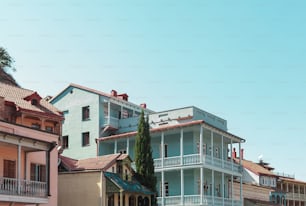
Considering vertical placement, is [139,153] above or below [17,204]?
above

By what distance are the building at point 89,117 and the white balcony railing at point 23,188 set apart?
21822 mm

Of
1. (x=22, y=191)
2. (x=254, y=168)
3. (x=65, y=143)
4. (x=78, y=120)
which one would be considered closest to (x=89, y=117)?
(x=78, y=120)

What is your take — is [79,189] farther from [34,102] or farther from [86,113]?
[86,113]

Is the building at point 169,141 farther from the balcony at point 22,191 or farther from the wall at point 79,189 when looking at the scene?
the balcony at point 22,191

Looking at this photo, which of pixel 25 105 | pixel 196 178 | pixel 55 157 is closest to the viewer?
pixel 55 157

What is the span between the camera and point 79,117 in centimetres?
5294

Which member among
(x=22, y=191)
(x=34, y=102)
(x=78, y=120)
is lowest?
(x=22, y=191)

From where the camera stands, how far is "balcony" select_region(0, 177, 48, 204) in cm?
2644

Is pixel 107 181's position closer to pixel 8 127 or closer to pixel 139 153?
pixel 139 153

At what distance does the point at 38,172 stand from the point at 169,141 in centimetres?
A: 1932

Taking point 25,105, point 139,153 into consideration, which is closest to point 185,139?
point 139,153

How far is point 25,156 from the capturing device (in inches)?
1192

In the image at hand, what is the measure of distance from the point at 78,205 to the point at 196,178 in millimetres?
13962

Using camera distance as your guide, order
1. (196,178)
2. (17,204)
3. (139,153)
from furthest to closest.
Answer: (196,178) < (139,153) < (17,204)
